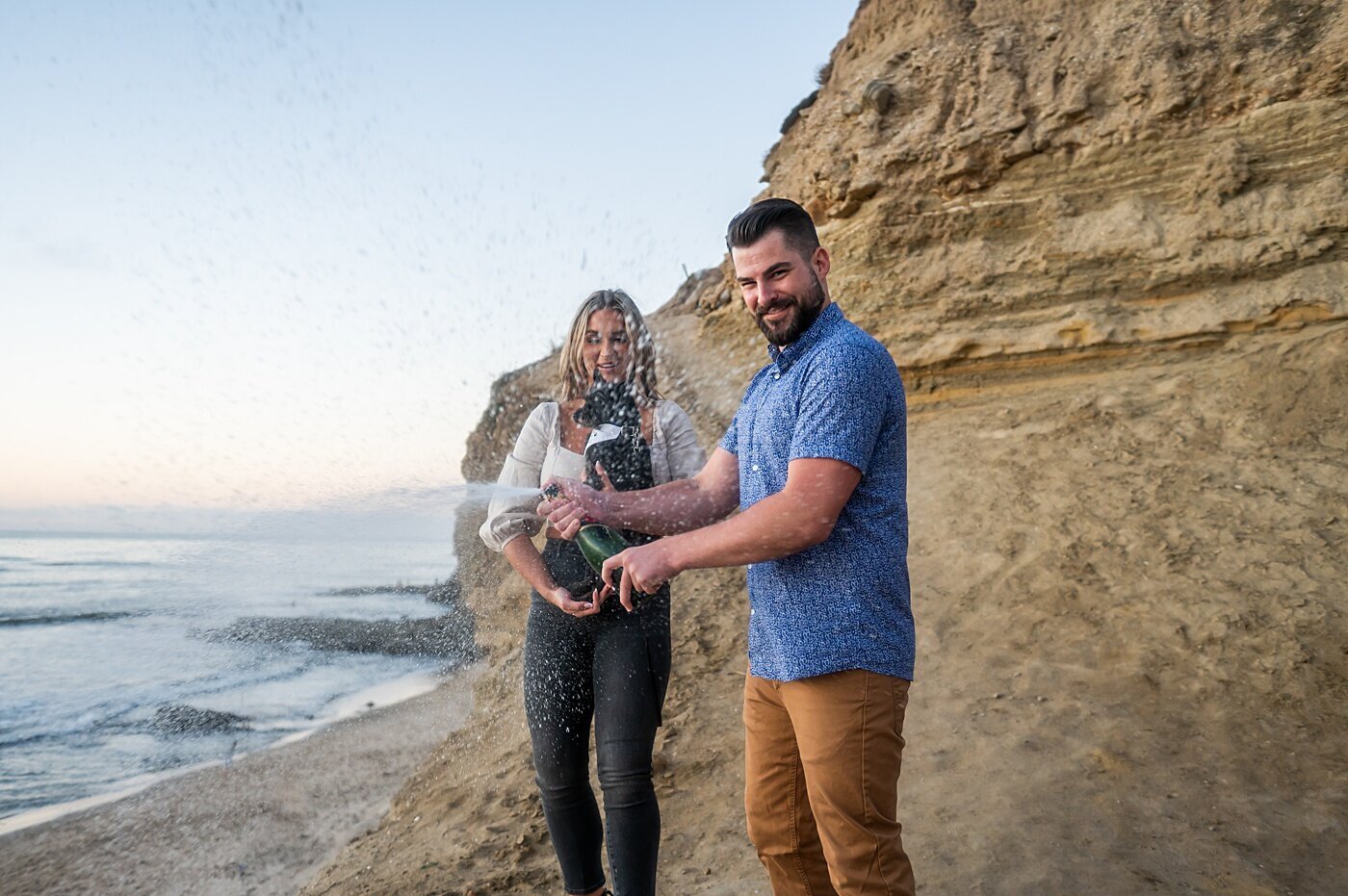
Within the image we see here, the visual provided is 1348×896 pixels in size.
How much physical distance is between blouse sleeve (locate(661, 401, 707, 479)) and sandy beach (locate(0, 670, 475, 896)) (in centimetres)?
329

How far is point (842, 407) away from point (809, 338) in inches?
12.7

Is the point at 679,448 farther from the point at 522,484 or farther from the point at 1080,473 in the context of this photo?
the point at 1080,473

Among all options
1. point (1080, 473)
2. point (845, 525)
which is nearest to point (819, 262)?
point (845, 525)

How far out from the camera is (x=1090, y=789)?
12.6 feet

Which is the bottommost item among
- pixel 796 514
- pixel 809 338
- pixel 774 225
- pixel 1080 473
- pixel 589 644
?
pixel 589 644

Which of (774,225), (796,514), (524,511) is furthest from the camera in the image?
(524,511)

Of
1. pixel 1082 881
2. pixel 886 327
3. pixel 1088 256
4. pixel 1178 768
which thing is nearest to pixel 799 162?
pixel 886 327

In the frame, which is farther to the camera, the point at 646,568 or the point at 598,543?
the point at 598,543

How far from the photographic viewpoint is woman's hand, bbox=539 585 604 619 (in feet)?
8.32

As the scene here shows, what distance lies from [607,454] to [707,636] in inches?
157

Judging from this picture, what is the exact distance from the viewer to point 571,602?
2.59 meters

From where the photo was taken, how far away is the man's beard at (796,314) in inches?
85.9

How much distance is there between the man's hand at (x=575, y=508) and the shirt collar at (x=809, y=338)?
70 centimetres

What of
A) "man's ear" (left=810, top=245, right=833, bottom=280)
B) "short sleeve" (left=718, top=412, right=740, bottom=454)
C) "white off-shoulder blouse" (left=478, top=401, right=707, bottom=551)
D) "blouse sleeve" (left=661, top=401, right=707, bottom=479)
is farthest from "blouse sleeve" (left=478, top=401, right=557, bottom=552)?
"man's ear" (left=810, top=245, right=833, bottom=280)
